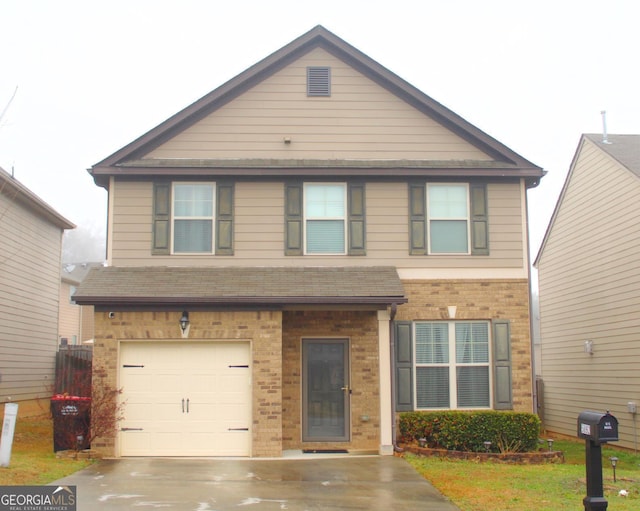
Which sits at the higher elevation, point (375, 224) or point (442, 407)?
point (375, 224)

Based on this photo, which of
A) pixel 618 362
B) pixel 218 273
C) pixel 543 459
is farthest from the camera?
pixel 618 362

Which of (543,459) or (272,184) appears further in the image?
(272,184)

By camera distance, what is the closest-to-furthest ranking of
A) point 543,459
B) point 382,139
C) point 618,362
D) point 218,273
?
point 543,459 → point 218,273 → point 382,139 → point 618,362

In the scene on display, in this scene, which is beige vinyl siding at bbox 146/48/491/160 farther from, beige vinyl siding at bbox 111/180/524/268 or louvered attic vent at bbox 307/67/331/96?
beige vinyl siding at bbox 111/180/524/268

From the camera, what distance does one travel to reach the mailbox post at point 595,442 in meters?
8.55

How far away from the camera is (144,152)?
1661cm

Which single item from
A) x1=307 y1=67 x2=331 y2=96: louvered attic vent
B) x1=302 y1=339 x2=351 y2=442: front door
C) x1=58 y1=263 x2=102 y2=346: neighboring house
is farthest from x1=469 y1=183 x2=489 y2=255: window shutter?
x1=58 y1=263 x2=102 y2=346: neighboring house

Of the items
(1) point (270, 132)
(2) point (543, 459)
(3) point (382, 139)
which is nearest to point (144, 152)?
(1) point (270, 132)

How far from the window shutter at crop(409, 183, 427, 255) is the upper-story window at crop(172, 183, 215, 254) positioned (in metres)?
3.98

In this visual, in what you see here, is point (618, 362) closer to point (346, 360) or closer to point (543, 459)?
point (543, 459)

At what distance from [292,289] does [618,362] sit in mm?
8397

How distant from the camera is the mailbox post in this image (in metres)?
8.55

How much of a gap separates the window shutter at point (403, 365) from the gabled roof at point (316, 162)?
3119 mm

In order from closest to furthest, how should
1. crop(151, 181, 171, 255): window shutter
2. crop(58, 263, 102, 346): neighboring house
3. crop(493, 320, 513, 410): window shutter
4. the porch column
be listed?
1. the porch column
2. crop(493, 320, 513, 410): window shutter
3. crop(151, 181, 171, 255): window shutter
4. crop(58, 263, 102, 346): neighboring house
